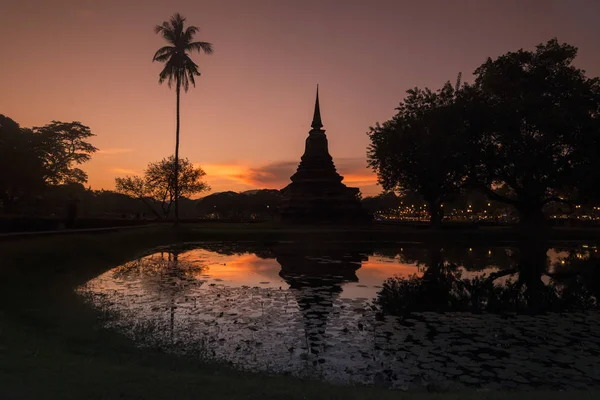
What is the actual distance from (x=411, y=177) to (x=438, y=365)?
146ft

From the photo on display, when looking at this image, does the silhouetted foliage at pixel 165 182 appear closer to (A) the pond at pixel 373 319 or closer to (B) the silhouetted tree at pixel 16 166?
(B) the silhouetted tree at pixel 16 166

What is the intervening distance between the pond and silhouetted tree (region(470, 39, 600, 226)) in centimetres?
2576

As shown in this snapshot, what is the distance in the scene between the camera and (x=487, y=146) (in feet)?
159

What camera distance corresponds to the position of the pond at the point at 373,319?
8273 mm

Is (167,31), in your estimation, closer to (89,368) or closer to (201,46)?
(201,46)

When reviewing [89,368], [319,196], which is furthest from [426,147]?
[89,368]

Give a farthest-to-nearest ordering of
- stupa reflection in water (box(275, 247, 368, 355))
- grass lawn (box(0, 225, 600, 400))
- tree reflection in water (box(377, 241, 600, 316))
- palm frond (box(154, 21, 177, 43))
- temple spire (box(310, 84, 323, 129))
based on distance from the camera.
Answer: temple spire (box(310, 84, 323, 129)), palm frond (box(154, 21, 177, 43)), tree reflection in water (box(377, 241, 600, 316)), stupa reflection in water (box(275, 247, 368, 355)), grass lawn (box(0, 225, 600, 400))

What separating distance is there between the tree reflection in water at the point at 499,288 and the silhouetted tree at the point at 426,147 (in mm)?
20535

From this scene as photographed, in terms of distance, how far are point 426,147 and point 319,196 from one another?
18.2 metres

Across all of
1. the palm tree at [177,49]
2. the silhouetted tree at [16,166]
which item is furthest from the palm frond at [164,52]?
the silhouetted tree at [16,166]

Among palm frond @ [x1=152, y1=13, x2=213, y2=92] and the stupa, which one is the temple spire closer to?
the stupa

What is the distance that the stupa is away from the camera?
193 feet

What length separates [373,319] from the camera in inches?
467

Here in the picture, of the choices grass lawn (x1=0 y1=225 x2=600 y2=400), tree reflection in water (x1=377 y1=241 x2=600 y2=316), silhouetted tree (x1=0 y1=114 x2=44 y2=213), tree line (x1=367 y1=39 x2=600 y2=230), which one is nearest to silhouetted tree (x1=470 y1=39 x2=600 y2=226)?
tree line (x1=367 y1=39 x2=600 y2=230)
